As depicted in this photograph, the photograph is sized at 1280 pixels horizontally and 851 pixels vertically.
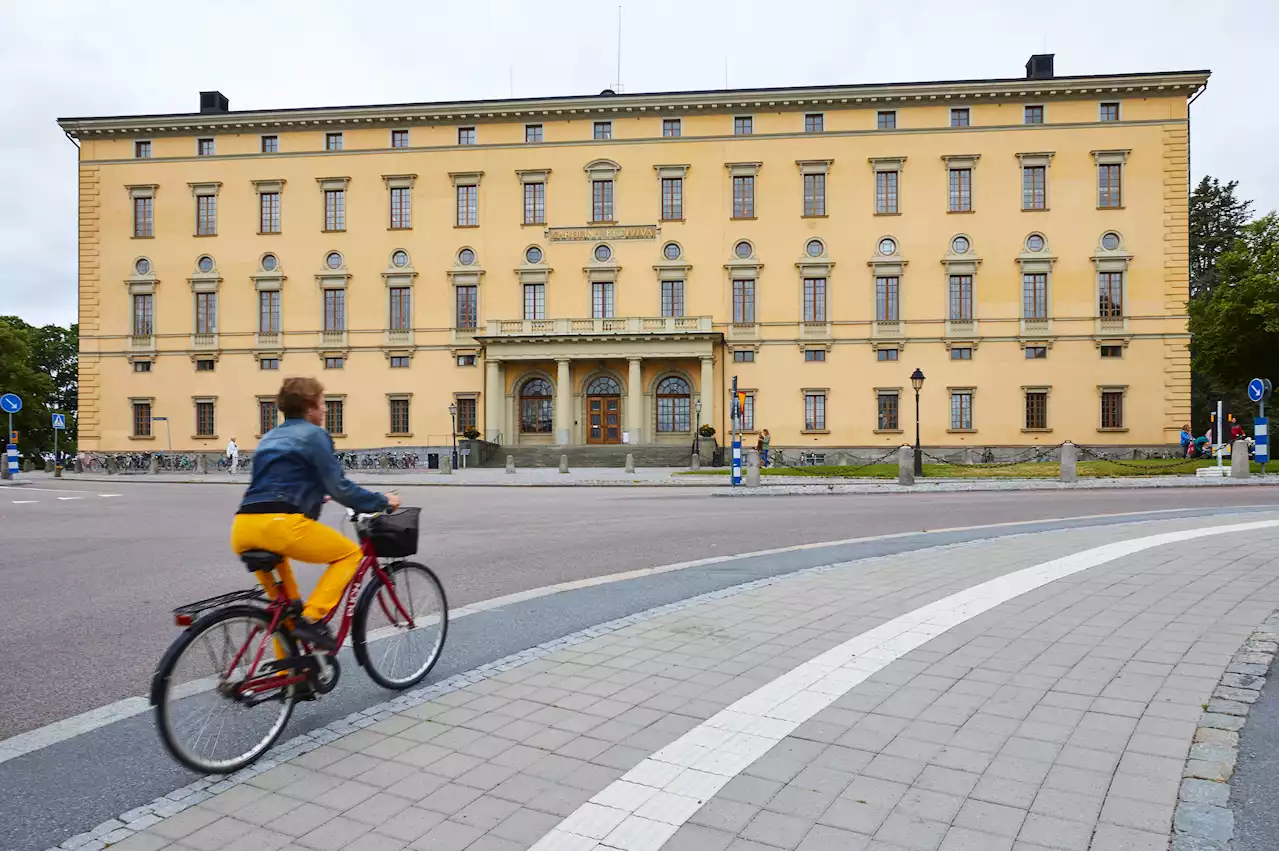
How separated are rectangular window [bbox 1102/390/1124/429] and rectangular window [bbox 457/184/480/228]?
35.6 meters

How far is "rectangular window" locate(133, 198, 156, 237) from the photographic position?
49875mm

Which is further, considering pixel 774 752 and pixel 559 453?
pixel 559 453

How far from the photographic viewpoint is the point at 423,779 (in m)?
3.65

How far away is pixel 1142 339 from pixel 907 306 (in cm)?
1212

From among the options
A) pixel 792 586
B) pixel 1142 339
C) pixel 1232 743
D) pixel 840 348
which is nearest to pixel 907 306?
pixel 840 348

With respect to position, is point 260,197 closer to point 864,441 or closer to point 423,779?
point 864,441

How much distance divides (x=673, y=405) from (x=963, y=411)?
15.6 metres

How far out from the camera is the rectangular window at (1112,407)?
4434 cm

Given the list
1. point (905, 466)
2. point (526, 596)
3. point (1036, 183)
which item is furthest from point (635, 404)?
point (526, 596)

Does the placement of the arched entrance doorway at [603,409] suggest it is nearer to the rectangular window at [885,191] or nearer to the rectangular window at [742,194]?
the rectangular window at [742,194]

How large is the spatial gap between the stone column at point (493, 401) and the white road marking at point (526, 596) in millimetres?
34715

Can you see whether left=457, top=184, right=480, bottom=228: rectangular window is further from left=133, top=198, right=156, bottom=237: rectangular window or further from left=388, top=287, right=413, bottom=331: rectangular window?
left=133, top=198, right=156, bottom=237: rectangular window

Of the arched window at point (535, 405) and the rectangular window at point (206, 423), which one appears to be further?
the rectangular window at point (206, 423)

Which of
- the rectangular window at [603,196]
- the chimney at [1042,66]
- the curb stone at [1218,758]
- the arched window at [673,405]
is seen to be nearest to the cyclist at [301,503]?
the curb stone at [1218,758]
